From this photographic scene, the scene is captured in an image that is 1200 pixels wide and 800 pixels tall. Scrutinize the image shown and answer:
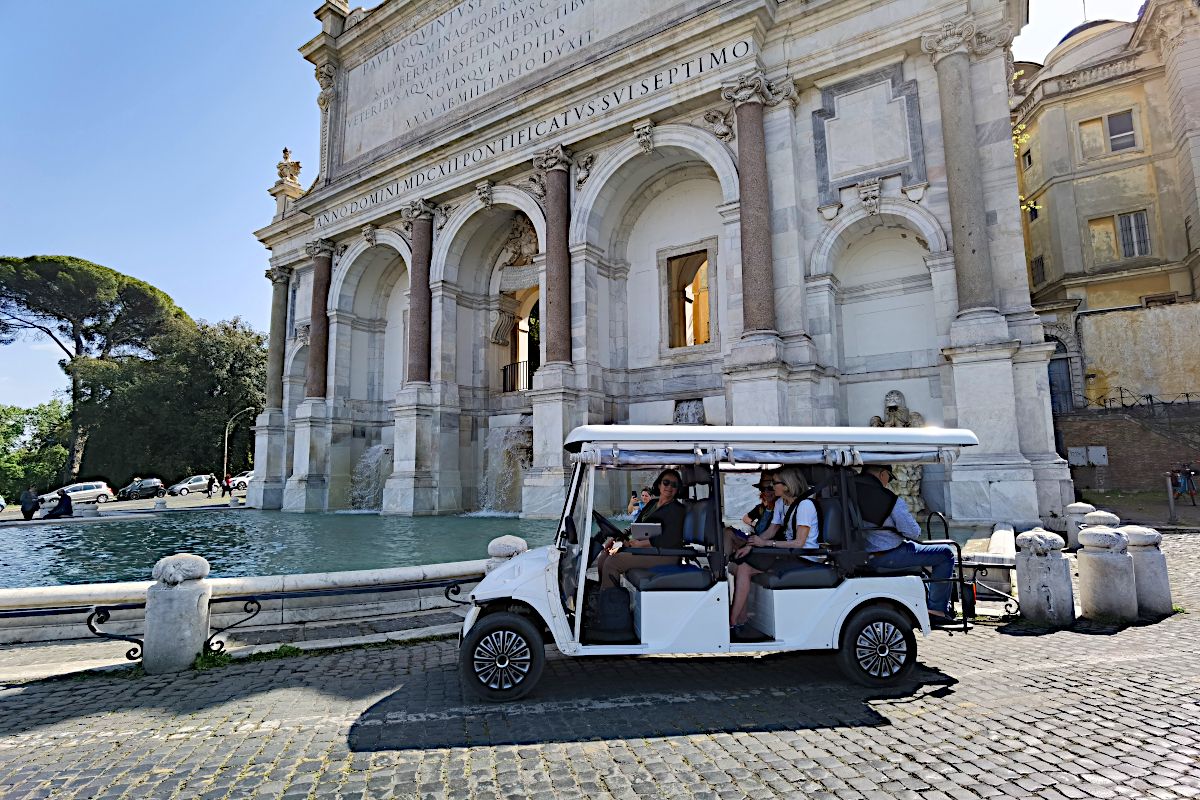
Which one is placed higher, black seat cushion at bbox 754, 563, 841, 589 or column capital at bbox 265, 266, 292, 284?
column capital at bbox 265, 266, 292, 284

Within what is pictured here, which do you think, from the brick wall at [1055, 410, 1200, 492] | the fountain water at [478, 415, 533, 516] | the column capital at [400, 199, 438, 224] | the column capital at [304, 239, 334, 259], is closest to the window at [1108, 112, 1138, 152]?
the brick wall at [1055, 410, 1200, 492]

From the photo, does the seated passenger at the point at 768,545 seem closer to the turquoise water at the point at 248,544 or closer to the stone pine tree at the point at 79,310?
the turquoise water at the point at 248,544

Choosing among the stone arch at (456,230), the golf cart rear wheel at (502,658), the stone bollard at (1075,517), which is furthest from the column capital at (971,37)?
the golf cart rear wheel at (502,658)

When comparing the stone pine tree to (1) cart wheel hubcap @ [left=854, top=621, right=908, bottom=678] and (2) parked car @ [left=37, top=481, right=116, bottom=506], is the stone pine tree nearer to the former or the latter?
Result: (2) parked car @ [left=37, top=481, right=116, bottom=506]

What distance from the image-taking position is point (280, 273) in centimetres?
2697

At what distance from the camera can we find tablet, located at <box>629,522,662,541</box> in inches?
189

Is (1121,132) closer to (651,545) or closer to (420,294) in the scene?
(420,294)

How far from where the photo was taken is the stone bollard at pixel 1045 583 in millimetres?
6309

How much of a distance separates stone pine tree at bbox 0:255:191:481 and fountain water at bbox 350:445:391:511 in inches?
1247

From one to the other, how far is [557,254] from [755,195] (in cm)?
568

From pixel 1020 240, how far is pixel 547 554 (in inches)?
481

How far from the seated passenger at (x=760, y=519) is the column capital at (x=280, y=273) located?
26311 mm

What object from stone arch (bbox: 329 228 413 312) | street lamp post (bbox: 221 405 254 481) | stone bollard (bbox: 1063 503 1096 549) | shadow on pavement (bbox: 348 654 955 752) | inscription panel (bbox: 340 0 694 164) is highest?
inscription panel (bbox: 340 0 694 164)

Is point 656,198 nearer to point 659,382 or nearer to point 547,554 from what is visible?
point 659,382
